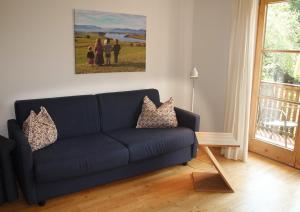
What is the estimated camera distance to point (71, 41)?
3.29 meters

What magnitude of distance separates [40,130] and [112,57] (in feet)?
4.42

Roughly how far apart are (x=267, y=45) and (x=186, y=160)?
1762 mm

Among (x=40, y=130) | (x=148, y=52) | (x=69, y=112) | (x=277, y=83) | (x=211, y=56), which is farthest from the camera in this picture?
(x=211, y=56)

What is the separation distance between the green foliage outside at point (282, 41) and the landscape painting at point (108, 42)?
160 cm

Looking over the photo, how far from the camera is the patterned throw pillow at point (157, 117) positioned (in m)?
3.41

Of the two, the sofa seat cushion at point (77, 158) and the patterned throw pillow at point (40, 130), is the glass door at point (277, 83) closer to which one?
the sofa seat cushion at point (77, 158)

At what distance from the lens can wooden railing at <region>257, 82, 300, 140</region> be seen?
3.37 meters

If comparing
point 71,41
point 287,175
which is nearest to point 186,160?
point 287,175

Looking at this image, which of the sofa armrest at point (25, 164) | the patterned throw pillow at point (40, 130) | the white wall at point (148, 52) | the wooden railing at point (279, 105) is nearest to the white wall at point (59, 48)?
the white wall at point (148, 52)

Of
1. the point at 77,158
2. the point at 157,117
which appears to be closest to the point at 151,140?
the point at 157,117

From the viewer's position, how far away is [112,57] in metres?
3.61

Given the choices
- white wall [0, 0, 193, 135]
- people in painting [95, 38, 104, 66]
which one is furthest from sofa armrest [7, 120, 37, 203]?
people in painting [95, 38, 104, 66]

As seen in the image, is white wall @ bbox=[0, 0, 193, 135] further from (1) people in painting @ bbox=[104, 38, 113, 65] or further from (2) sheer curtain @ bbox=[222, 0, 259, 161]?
(2) sheer curtain @ bbox=[222, 0, 259, 161]

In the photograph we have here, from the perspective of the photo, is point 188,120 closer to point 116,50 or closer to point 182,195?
point 182,195
